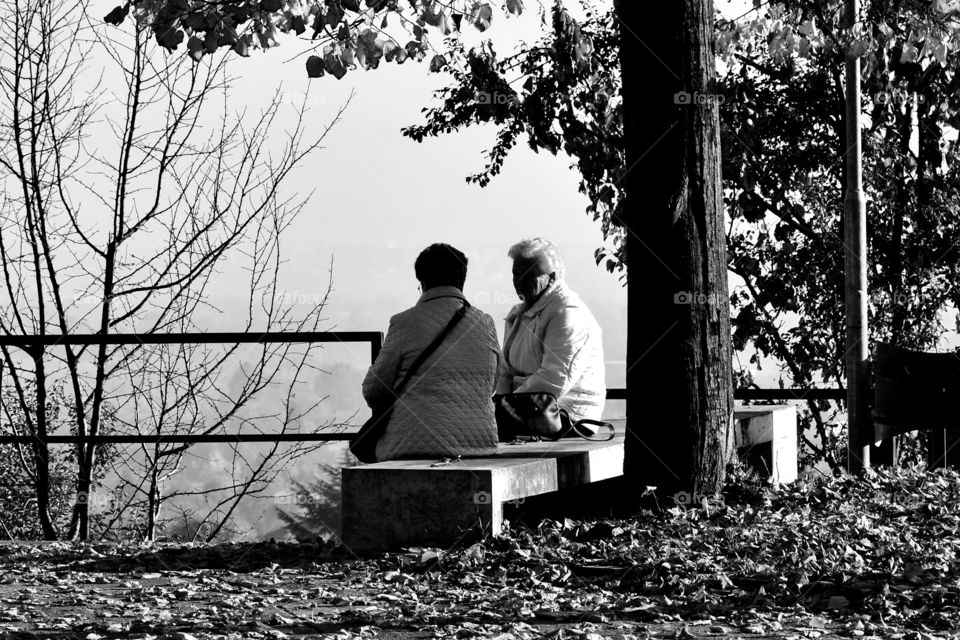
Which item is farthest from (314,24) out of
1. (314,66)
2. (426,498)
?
(426,498)

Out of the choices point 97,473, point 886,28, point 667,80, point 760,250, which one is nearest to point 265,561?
point 667,80

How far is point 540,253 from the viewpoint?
7625 millimetres

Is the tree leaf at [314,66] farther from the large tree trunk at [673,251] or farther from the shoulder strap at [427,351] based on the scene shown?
the shoulder strap at [427,351]

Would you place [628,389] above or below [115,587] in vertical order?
above

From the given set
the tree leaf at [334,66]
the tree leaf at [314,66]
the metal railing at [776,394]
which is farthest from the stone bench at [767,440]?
the tree leaf at [314,66]

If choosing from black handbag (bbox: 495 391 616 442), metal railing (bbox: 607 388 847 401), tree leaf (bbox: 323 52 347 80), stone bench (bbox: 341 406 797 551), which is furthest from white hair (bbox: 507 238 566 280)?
metal railing (bbox: 607 388 847 401)

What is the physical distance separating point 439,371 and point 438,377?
3 centimetres

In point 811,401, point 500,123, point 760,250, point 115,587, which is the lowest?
point 115,587

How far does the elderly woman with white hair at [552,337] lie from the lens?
733cm

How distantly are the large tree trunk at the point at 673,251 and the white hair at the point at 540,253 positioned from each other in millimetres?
1135

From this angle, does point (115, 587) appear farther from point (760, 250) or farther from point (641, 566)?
point (760, 250)

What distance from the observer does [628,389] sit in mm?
6613

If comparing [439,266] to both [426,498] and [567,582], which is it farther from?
[567,582]

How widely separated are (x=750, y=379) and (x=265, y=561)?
287 inches
